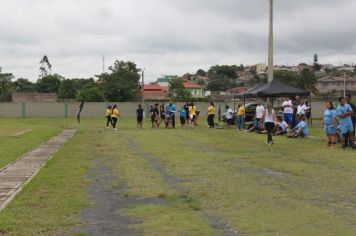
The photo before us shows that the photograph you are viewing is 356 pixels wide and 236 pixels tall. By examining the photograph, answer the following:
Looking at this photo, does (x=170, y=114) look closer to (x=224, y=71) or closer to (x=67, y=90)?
(x=67, y=90)

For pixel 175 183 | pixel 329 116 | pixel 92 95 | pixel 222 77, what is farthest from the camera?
pixel 222 77

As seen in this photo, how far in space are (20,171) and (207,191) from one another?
17.5 feet

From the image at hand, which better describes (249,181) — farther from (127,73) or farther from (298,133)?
(127,73)

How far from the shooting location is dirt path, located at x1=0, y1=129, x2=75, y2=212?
10.4 m

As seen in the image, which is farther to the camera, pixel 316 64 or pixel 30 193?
pixel 316 64

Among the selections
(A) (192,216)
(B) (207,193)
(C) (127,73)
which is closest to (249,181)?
(B) (207,193)

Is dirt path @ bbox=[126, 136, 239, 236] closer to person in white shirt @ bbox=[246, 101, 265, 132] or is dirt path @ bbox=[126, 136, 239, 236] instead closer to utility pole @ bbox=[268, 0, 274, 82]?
person in white shirt @ bbox=[246, 101, 265, 132]

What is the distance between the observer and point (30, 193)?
33.9 feet

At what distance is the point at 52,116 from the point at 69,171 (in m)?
46.6

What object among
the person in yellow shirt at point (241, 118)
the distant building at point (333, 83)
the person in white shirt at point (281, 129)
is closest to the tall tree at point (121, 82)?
the distant building at point (333, 83)

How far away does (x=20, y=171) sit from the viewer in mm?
13727

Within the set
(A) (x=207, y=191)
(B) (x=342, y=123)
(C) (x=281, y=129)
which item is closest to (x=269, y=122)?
(B) (x=342, y=123)

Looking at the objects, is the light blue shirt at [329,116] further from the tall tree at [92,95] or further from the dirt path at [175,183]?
the tall tree at [92,95]

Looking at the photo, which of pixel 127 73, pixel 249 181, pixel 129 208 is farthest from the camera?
pixel 127 73
